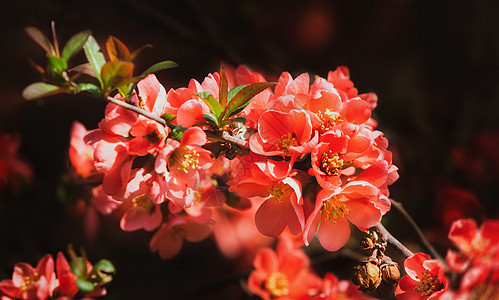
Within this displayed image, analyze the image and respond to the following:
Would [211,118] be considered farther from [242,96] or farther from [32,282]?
[32,282]

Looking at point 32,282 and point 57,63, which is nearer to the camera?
point 57,63

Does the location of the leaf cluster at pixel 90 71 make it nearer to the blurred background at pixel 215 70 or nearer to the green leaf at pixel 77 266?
the green leaf at pixel 77 266

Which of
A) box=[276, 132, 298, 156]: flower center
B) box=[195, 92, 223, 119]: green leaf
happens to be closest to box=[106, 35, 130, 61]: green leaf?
box=[195, 92, 223, 119]: green leaf

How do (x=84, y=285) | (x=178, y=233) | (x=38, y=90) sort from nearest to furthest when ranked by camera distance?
1. (x=38, y=90)
2. (x=84, y=285)
3. (x=178, y=233)

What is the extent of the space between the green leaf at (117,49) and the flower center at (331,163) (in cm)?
28

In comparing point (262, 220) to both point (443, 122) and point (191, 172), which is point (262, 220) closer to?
point (191, 172)

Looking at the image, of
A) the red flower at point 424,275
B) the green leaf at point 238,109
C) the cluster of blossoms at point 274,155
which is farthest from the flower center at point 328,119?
the red flower at point 424,275

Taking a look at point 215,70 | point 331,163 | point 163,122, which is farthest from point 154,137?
point 215,70

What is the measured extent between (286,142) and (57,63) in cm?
30

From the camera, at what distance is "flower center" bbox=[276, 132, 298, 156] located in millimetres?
604

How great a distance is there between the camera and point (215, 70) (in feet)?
4.03

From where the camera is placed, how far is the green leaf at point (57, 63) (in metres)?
0.56

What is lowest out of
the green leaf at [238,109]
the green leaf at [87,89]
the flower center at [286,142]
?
the flower center at [286,142]

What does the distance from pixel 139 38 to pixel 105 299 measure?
87 cm
